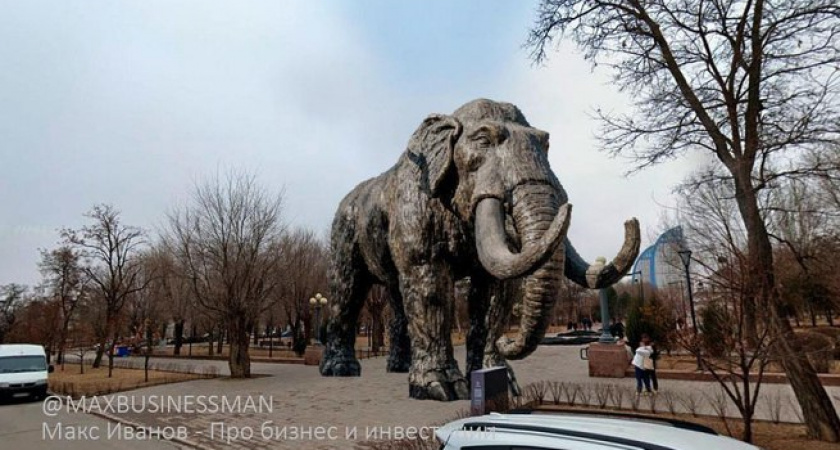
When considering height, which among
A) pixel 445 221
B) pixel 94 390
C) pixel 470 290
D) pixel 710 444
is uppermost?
pixel 445 221

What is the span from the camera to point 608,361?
14.8 meters

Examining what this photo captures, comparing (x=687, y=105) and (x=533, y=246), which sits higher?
(x=687, y=105)

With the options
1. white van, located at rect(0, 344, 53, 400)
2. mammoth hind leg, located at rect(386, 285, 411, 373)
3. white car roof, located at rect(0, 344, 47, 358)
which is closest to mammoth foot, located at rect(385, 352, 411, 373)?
mammoth hind leg, located at rect(386, 285, 411, 373)

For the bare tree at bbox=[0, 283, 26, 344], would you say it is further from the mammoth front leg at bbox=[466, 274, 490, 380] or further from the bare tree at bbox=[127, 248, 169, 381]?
the mammoth front leg at bbox=[466, 274, 490, 380]

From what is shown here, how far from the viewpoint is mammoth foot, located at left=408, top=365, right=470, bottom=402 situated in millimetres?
8117

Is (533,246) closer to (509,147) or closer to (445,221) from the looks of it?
(509,147)

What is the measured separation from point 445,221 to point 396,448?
3.75m

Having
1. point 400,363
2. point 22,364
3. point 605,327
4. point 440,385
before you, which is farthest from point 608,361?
point 22,364

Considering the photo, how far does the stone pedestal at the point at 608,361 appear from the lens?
1464 cm

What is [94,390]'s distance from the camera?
14.7 metres

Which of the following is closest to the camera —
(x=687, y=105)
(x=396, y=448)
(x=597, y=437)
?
(x=597, y=437)

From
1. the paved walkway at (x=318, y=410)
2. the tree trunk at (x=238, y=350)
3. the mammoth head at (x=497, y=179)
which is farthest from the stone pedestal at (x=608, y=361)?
the tree trunk at (x=238, y=350)

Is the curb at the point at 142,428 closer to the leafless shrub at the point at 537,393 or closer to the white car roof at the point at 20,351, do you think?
the leafless shrub at the point at 537,393

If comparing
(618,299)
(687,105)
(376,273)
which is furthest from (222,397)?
(618,299)
